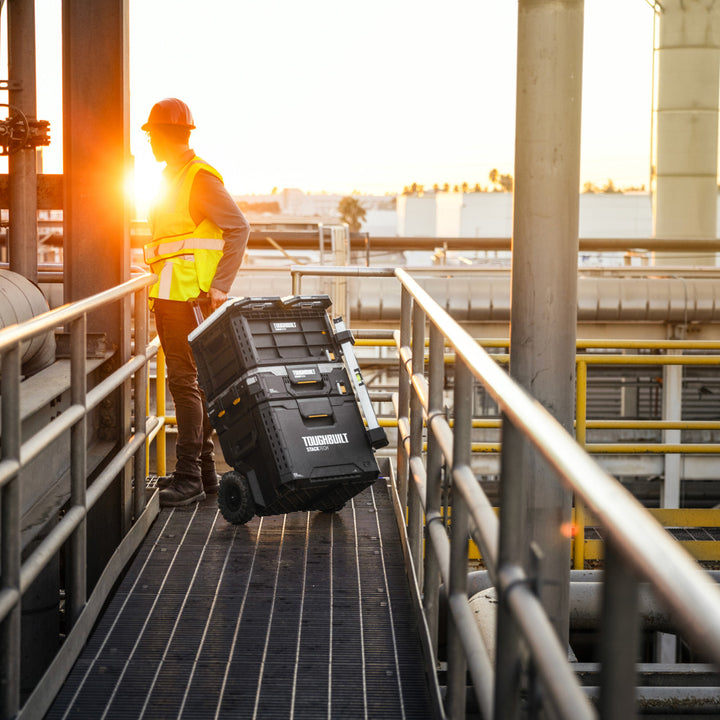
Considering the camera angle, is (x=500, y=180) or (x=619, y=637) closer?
(x=619, y=637)

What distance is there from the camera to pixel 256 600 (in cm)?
375

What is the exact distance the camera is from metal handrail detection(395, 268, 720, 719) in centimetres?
90

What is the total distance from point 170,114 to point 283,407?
150 centimetres

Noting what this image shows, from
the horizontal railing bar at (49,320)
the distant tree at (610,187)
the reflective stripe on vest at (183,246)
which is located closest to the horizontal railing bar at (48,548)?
the horizontal railing bar at (49,320)

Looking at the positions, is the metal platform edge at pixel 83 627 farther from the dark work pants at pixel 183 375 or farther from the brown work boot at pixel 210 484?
the brown work boot at pixel 210 484

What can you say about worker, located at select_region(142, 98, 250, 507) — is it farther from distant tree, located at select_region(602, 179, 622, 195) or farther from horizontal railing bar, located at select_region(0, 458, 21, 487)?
distant tree, located at select_region(602, 179, 622, 195)

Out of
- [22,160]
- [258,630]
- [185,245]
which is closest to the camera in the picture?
[258,630]

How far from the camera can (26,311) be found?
461cm

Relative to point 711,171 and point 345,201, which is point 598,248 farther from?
point 345,201

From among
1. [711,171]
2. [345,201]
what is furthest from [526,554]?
[345,201]


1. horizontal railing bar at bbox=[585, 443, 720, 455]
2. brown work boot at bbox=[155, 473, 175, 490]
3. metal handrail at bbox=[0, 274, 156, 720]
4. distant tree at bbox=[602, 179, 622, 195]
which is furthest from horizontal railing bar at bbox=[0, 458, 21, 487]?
distant tree at bbox=[602, 179, 622, 195]

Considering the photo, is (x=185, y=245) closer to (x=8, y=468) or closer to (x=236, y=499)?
(x=236, y=499)

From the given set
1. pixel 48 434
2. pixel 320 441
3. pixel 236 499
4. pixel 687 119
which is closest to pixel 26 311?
pixel 236 499

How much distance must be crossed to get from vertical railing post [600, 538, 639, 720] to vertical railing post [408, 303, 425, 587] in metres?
2.50
